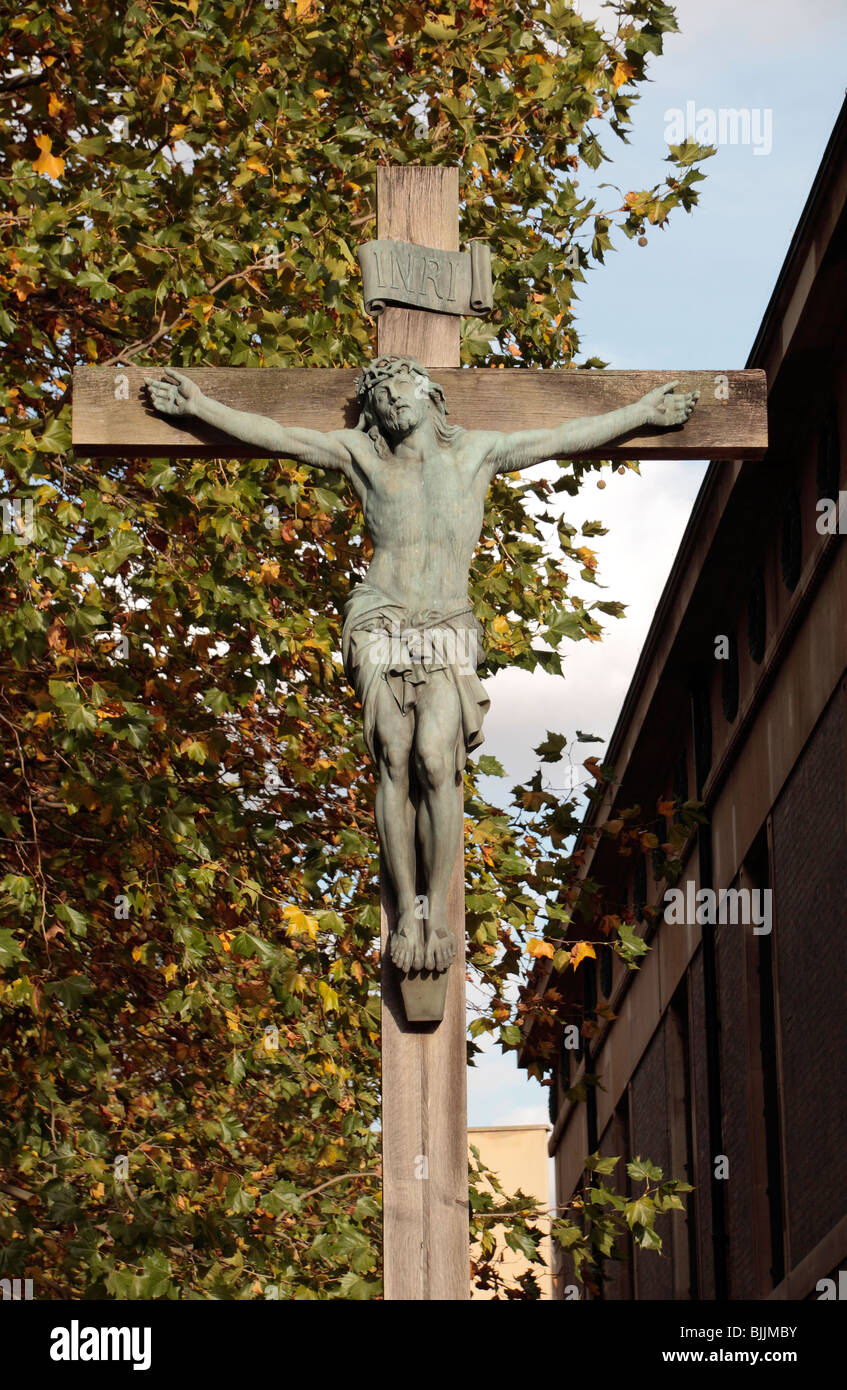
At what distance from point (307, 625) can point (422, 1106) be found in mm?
6578

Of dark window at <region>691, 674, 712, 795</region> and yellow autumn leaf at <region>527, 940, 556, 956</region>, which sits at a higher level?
dark window at <region>691, 674, 712, 795</region>

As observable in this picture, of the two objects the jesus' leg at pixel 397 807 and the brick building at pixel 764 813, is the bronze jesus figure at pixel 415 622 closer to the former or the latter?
the jesus' leg at pixel 397 807

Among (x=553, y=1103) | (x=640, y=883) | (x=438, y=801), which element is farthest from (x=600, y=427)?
(x=553, y=1103)

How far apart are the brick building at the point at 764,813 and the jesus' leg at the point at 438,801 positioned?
30.7 ft

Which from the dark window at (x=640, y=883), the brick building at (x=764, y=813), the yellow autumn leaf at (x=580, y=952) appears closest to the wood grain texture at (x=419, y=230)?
the yellow autumn leaf at (x=580, y=952)

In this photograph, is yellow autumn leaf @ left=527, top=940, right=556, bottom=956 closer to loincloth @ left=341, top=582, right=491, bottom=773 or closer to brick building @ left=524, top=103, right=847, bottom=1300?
brick building @ left=524, top=103, right=847, bottom=1300

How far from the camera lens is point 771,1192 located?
21438mm

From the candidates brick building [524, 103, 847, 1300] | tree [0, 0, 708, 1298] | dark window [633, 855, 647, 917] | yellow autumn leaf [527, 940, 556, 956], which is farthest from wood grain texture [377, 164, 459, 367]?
dark window [633, 855, 647, 917]

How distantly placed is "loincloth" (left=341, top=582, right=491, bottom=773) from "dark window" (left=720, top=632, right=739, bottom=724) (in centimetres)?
1737

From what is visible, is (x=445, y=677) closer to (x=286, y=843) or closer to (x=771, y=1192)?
(x=286, y=843)

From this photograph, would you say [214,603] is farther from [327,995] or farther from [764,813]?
[764,813]

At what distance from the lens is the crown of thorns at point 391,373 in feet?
20.9

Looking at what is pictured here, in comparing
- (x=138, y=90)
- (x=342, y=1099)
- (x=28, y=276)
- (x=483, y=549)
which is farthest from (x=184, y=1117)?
(x=138, y=90)

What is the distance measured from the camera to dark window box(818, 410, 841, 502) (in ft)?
60.4
